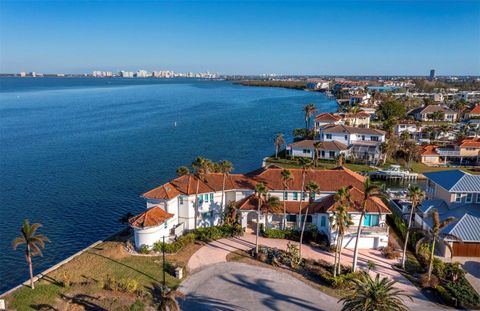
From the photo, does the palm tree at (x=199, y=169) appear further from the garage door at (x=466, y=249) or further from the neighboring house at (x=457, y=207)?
the garage door at (x=466, y=249)

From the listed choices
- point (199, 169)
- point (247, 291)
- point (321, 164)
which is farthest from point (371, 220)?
point (321, 164)

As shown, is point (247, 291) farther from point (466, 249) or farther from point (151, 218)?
point (466, 249)

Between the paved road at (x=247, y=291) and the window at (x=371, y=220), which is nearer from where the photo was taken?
the paved road at (x=247, y=291)

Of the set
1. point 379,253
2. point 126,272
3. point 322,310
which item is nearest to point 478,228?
point 379,253

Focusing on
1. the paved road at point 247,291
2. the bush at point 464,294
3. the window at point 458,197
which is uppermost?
the window at point 458,197

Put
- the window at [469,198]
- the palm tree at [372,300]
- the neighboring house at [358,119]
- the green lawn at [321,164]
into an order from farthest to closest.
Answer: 1. the neighboring house at [358,119]
2. the green lawn at [321,164]
3. the window at [469,198]
4. the palm tree at [372,300]

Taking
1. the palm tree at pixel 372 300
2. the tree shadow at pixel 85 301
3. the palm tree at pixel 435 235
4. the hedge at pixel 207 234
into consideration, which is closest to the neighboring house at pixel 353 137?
the palm tree at pixel 435 235

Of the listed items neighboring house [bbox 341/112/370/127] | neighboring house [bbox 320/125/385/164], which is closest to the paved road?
neighboring house [bbox 320/125/385/164]
